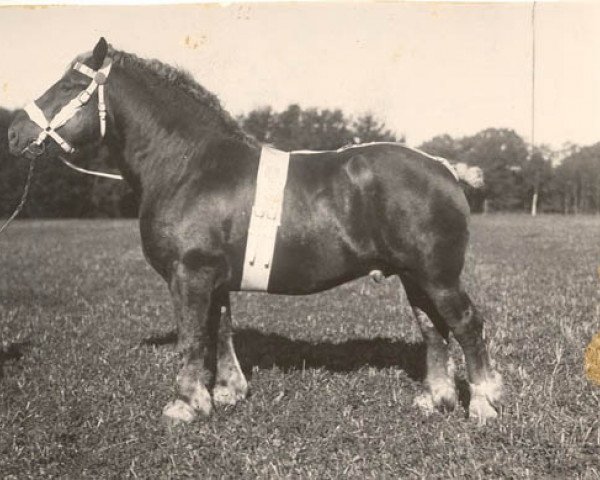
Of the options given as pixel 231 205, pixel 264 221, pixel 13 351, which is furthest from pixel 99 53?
pixel 13 351

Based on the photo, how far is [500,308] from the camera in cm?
862

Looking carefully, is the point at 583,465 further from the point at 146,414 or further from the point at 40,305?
the point at 40,305

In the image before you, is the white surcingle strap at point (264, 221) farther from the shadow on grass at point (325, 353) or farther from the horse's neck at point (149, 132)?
the shadow on grass at point (325, 353)

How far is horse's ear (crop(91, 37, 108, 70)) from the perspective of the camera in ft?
16.2

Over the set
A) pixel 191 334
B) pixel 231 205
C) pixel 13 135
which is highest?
pixel 13 135

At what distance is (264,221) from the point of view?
4.80 m

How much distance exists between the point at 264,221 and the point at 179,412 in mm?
1761

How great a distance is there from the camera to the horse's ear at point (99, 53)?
4941 millimetres

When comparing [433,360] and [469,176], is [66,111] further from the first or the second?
[433,360]

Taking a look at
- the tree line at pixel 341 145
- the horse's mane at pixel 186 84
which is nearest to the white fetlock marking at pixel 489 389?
the horse's mane at pixel 186 84

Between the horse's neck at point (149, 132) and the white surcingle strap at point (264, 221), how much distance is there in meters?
0.72

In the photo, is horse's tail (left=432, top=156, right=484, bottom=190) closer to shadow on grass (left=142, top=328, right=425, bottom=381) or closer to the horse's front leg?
shadow on grass (left=142, top=328, right=425, bottom=381)

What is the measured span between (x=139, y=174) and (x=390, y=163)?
217 centimetres

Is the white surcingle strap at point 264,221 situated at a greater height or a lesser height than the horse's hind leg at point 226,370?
greater
